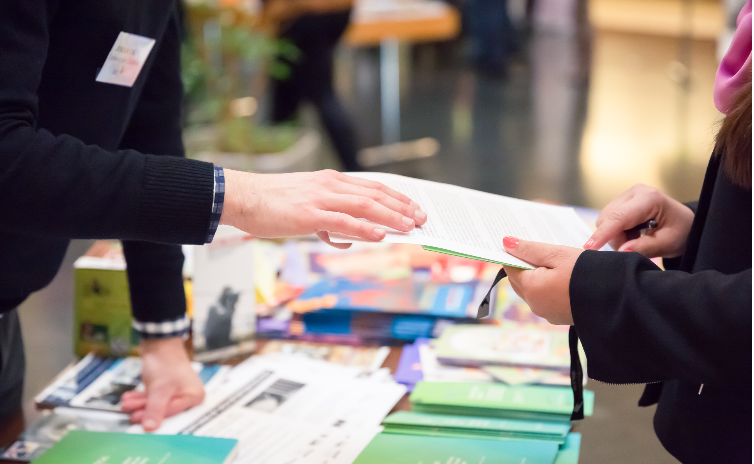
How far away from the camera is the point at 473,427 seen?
3.39 feet

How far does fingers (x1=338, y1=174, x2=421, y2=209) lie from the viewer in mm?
920

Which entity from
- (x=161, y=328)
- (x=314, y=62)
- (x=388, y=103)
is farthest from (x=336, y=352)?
(x=388, y=103)

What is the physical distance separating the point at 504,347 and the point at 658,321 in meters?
0.53

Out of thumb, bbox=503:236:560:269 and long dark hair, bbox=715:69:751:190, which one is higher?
long dark hair, bbox=715:69:751:190

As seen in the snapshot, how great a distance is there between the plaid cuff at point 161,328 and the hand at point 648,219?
0.67 m

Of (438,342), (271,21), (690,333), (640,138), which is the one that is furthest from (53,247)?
(640,138)

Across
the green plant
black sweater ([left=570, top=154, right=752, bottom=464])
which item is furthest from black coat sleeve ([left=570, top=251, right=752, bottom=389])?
the green plant

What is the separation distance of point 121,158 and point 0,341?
0.50m

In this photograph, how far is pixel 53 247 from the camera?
1098 mm

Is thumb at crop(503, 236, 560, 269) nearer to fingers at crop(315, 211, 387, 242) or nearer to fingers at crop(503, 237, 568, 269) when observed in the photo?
fingers at crop(503, 237, 568, 269)

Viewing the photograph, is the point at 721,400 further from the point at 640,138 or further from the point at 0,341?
the point at 640,138

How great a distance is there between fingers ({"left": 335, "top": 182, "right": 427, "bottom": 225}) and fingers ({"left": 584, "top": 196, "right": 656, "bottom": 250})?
0.24m

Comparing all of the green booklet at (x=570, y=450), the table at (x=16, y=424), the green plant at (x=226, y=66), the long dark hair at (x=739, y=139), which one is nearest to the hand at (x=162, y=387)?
the table at (x=16, y=424)

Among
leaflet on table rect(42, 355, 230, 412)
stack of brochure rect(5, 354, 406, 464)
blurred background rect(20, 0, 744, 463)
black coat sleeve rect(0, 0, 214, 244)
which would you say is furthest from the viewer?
blurred background rect(20, 0, 744, 463)
